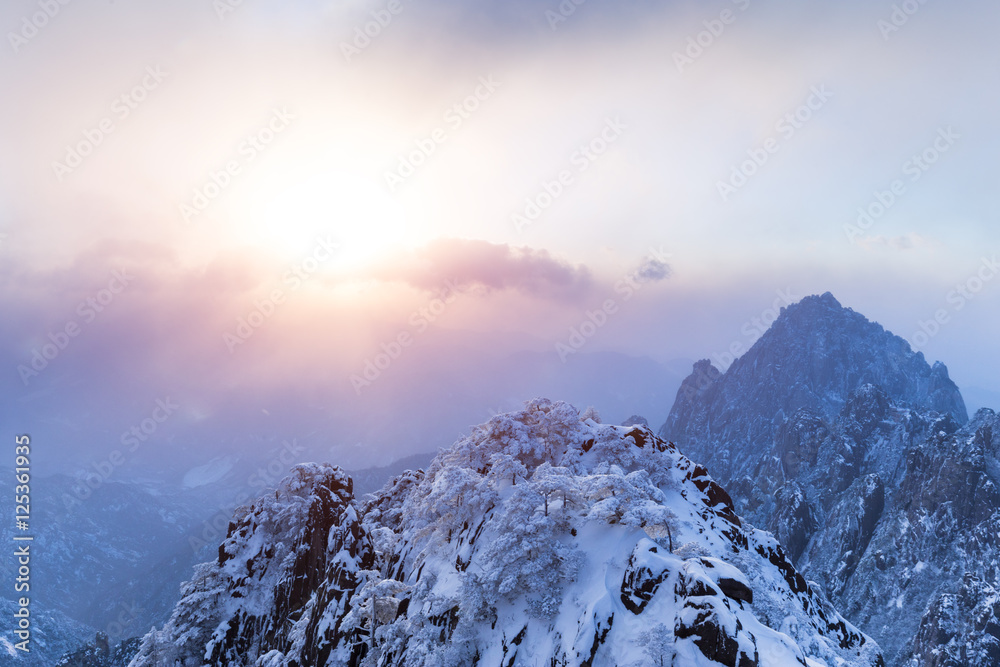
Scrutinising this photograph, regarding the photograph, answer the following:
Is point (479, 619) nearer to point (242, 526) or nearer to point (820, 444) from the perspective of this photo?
point (242, 526)

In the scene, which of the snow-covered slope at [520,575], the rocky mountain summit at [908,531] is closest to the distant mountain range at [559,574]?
the snow-covered slope at [520,575]

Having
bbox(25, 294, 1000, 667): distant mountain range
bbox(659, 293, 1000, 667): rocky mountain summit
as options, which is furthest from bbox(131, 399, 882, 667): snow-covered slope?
A: bbox(659, 293, 1000, 667): rocky mountain summit

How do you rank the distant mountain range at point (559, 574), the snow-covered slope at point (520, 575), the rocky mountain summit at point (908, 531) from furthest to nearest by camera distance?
the rocky mountain summit at point (908, 531) → the distant mountain range at point (559, 574) → the snow-covered slope at point (520, 575)

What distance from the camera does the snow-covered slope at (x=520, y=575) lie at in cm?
2905

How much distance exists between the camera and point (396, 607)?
42.1 metres

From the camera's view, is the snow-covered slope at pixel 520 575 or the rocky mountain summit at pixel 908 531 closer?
the snow-covered slope at pixel 520 575

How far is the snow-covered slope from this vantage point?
29.0 m

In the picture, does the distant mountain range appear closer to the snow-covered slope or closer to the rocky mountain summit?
the snow-covered slope

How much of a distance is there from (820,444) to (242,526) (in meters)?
201

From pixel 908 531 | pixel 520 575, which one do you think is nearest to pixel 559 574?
pixel 520 575

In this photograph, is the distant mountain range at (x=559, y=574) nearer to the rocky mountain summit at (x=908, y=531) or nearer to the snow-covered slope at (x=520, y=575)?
the snow-covered slope at (x=520, y=575)

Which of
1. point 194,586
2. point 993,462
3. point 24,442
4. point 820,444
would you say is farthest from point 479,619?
point 820,444

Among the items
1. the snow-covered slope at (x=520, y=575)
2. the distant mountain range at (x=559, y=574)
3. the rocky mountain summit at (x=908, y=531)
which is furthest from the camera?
the rocky mountain summit at (x=908, y=531)

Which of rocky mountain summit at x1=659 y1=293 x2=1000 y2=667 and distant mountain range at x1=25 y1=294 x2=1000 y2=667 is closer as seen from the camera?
distant mountain range at x1=25 y1=294 x2=1000 y2=667
